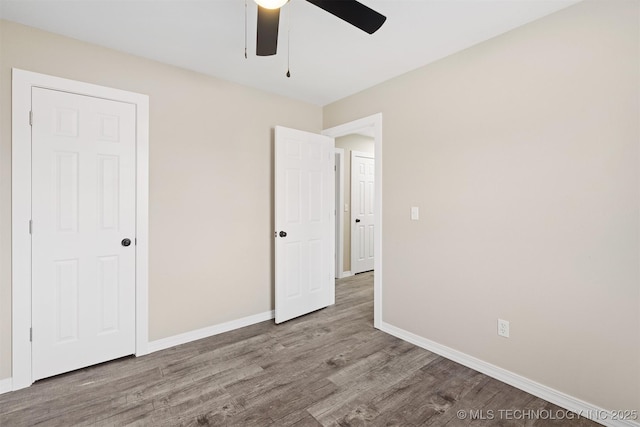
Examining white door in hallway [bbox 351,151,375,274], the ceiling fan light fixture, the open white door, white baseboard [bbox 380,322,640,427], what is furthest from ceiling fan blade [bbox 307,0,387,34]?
white door in hallway [bbox 351,151,375,274]

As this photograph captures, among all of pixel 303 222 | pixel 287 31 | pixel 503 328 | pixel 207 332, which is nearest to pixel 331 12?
pixel 287 31

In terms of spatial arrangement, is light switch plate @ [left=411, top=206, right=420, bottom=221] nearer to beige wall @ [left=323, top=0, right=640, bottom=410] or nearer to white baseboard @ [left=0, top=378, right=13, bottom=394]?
beige wall @ [left=323, top=0, right=640, bottom=410]

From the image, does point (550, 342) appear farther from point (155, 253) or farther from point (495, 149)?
point (155, 253)

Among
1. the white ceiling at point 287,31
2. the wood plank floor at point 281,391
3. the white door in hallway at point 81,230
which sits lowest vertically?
the wood plank floor at point 281,391

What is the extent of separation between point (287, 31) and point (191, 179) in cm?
150

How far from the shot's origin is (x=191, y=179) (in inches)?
107

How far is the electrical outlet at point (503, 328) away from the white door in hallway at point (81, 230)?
2.88 m

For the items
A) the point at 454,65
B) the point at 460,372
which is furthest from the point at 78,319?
the point at 454,65

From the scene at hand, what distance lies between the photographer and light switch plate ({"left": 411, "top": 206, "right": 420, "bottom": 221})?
8.76ft

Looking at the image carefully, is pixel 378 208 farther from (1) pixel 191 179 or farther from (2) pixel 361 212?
(2) pixel 361 212

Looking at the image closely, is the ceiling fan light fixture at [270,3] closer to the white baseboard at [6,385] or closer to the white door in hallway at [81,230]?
the white door in hallway at [81,230]

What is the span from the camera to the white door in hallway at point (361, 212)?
5.09 metres

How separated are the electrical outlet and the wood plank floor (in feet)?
1.13

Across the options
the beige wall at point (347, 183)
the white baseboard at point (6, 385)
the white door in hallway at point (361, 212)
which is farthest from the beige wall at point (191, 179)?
the white door in hallway at point (361, 212)
